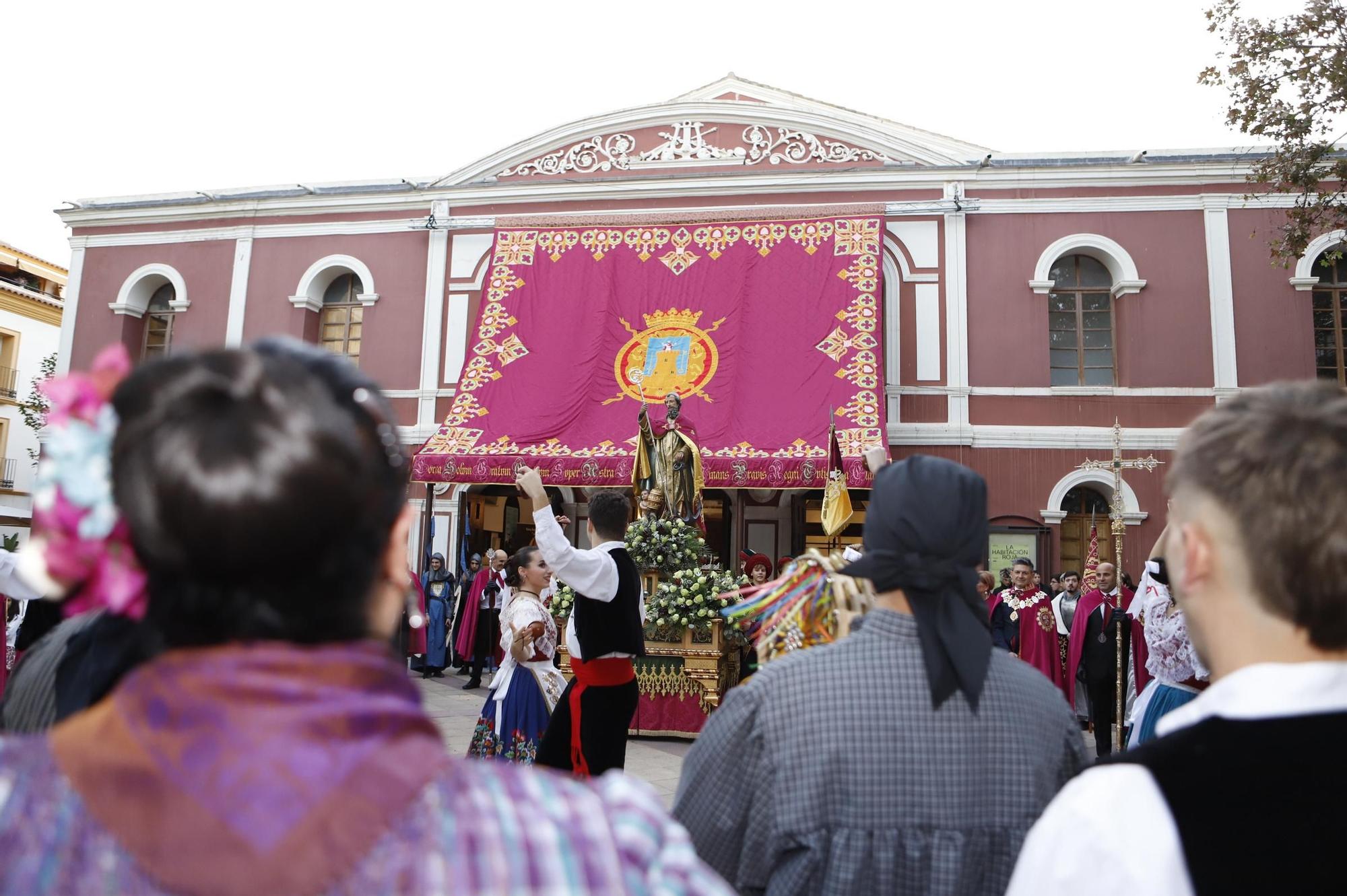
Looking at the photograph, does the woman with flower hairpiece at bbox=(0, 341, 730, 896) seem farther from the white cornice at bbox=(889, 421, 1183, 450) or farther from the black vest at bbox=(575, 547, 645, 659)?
the white cornice at bbox=(889, 421, 1183, 450)

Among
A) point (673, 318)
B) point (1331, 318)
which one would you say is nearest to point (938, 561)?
point (673, 318)

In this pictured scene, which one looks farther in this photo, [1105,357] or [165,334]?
[165,334]

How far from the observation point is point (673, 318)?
50.4 ft

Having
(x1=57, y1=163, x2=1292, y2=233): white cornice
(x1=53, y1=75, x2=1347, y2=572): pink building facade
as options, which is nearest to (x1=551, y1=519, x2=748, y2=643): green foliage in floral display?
(x1=53, y1=75, x2=1347, y2=572): pink building facade

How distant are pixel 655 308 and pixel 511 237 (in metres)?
3.14

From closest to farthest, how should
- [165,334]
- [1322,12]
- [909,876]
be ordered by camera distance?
1. [909,876]
2. [1322,12]
3. [165,334]

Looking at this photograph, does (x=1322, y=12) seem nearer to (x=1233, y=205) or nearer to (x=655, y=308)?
(x=1233, y=205)

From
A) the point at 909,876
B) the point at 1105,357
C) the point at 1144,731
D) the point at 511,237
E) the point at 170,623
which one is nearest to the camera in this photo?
the point at 170,623

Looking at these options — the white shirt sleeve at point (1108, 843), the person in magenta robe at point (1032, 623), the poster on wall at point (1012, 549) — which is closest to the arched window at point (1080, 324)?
the poster on wall at point (1012, 549)

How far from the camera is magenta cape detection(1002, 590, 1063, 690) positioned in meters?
9.62

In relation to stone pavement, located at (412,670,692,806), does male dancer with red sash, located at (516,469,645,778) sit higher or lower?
higher

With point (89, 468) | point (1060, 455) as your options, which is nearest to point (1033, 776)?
point (89, 468)

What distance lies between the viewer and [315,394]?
95 cm

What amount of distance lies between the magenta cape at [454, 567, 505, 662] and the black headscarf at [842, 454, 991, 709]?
434 inches
